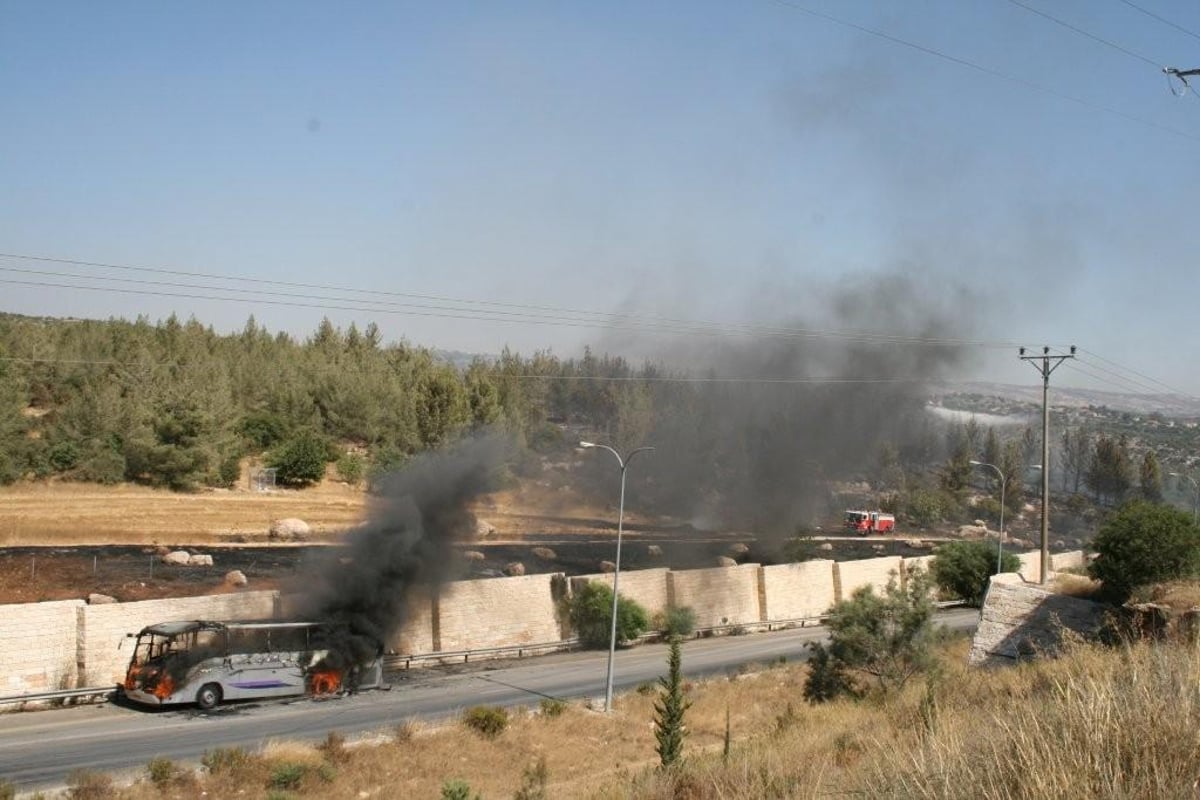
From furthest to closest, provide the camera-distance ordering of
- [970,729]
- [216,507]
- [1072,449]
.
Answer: [1072,449] → [216,507] → [970,729]

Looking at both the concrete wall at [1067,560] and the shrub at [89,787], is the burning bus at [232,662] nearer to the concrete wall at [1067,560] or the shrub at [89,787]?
the shrub at [89,787]

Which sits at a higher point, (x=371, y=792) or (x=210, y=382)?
(x=210, y=382)

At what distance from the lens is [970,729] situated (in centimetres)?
944

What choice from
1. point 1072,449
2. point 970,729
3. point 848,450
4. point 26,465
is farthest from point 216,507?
point 1072,449

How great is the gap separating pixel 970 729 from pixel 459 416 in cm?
6553

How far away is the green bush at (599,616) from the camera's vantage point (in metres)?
47.1

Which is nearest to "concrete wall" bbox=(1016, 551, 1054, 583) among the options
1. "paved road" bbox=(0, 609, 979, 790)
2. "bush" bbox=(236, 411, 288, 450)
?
"paved road" bbox=(0, 609, 979, 790)

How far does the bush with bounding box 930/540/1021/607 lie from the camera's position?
62625mm

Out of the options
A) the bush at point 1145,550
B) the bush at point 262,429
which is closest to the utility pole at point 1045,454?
the bush at point 1145,550

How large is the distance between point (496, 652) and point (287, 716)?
47.4 feet

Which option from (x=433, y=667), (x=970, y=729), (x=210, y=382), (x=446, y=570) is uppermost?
(x=210, y=382)

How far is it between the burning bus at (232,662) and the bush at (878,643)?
16.1 meters

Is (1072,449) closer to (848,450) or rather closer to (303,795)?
(848,450)

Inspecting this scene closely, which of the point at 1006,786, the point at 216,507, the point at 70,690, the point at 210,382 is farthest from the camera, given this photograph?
the point at 210,382
